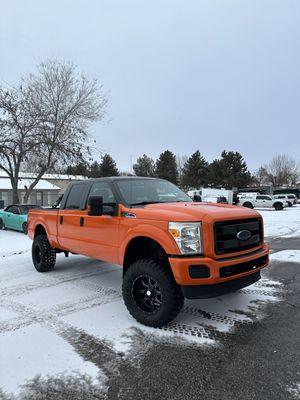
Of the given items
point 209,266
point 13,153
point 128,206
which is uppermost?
point 13,153

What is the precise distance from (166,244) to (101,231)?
1548 mm

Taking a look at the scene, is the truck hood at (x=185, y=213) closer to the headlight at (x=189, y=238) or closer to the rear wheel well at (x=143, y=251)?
the headlight at (x=189, y=238)

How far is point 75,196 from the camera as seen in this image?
6.73 m

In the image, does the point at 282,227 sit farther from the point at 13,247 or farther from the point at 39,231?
the point at 39,231

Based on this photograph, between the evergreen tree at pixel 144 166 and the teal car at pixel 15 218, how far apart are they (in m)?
65.2

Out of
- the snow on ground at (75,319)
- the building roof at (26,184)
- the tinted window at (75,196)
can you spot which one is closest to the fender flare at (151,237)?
the snow on ground at (75,319)

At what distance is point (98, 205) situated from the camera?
5.16 metres

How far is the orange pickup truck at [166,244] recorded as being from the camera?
169 inches

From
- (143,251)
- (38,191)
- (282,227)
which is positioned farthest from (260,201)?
(143,251)

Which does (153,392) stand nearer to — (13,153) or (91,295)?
(91,295)

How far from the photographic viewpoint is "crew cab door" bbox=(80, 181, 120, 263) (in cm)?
537

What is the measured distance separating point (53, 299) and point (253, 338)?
3098mm

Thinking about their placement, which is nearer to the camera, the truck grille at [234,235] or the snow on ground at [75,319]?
the snow on ground at [75,319]

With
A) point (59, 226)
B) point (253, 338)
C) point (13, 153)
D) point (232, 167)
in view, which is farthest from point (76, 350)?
point (232, 167)
